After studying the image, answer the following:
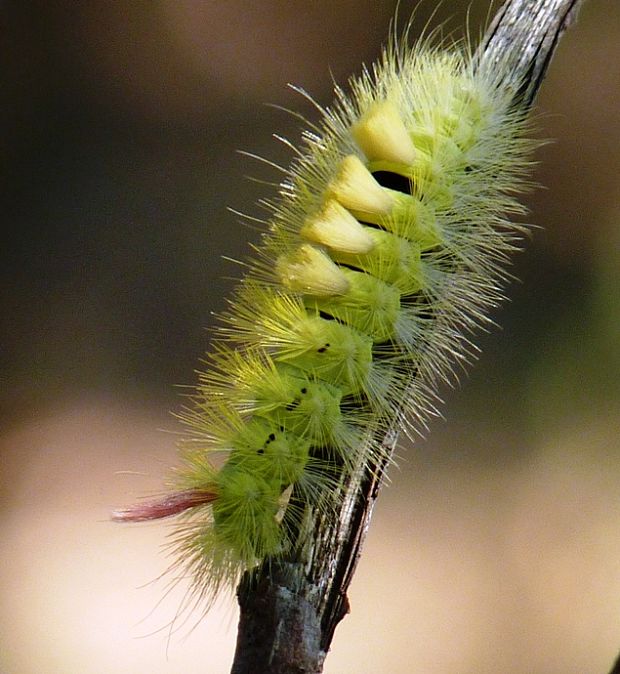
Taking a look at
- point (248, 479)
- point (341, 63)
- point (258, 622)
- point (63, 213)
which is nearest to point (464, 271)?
point (248, 479)

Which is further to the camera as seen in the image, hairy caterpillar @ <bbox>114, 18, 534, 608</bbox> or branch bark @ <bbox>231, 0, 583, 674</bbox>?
hairy caterpillar @ <bbox>114, 18, 534, 608</bbox>

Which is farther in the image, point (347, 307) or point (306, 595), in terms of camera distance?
point (347, 307)

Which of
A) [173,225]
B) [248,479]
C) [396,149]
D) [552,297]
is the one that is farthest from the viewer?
[173,225]

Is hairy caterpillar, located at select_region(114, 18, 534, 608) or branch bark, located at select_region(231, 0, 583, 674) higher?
hairy caterpillar, located at select_region(114, 18, 534, 608)

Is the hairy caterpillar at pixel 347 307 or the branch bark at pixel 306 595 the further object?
the hairy caterpillar at pixel 347 307

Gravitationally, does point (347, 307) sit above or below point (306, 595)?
above

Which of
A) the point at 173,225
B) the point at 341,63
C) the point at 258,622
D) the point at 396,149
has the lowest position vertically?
the point at 258,622

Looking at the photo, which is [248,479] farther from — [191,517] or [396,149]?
[396,149]

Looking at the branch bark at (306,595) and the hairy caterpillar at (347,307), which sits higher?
the hairy caterpillar at (347,307)
